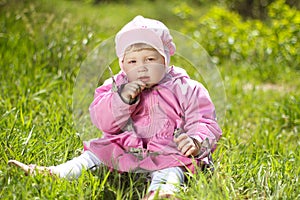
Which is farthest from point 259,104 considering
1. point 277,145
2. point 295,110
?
point 277,145

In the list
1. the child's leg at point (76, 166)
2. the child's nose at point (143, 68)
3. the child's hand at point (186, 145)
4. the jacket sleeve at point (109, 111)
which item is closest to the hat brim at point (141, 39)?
the child's nose at point (143, 68)

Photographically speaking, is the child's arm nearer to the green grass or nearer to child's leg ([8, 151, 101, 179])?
the green grass

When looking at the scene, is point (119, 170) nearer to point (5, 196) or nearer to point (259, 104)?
point (5, 196)

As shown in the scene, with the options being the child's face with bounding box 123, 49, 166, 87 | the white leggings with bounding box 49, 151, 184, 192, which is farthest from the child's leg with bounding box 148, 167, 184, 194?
the child's face with bounding box 123, 49, 166, 87

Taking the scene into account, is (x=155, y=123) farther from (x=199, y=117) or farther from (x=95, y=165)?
(x=95, y=165)

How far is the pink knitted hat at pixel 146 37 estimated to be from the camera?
2654 millimetres

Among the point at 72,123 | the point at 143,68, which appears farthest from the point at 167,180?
the point at 72,123

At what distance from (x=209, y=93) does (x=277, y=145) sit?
2.85ft

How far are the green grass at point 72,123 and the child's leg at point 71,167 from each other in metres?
0.05

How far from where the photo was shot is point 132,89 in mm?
2641

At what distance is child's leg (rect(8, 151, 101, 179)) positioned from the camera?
2.57m

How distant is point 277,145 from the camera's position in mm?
3521

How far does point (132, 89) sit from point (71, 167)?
47 cm

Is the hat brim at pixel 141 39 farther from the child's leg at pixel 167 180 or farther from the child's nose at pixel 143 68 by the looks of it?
the child's leg at pixel 167 180
